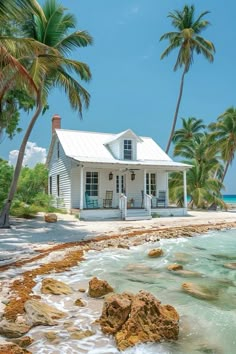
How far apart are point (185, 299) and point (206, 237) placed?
724 cm

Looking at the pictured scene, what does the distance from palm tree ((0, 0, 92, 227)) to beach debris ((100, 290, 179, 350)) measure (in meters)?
9.09

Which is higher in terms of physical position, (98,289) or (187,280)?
(98,289)

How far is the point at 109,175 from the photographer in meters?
18.4

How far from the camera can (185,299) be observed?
5.34 metres

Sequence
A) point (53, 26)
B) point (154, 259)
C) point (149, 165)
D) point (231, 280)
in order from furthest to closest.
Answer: point (149, 165) → point (53, 26) → point (154, 259) → point (231, 280)

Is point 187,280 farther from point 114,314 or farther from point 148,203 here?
point 148,203

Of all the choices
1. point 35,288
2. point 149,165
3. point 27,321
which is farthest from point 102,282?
point 149,165

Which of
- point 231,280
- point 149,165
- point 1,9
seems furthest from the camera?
point 149,165

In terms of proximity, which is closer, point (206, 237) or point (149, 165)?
point (206, 237)

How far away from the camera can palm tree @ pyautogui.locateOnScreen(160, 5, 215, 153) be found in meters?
27.2

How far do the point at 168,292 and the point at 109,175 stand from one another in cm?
1298

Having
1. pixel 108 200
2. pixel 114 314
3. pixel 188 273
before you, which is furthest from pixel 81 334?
pixel 108 200

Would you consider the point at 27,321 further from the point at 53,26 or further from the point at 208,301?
the point at 53,26

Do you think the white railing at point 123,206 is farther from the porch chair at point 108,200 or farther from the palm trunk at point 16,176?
the palm trunk at point 16,176
